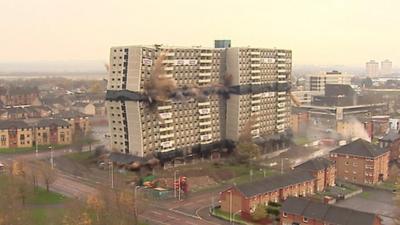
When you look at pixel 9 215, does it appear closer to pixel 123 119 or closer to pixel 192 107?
pixel 123 119

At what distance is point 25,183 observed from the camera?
564 inches

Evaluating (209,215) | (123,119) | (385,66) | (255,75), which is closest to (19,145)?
(123,119)

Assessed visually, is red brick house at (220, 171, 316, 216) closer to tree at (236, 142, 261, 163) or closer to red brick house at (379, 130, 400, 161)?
tree at (236, 142, 261, 163)

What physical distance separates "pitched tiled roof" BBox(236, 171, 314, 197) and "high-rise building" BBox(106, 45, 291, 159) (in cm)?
562

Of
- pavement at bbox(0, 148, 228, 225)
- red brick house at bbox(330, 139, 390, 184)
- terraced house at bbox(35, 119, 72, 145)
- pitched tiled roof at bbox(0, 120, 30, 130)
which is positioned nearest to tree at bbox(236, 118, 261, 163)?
red brick house at bbox(330, 139, 390, 184)

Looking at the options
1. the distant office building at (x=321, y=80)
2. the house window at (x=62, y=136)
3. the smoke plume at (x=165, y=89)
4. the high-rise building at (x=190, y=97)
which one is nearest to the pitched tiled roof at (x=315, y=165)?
the high-rise building at (x=190, y=97)

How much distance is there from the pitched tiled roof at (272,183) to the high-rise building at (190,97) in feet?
18.4

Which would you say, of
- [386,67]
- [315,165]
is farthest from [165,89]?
[386,67]

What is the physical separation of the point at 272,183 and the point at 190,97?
6.75 meters

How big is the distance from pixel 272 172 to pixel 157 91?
572 centimetres

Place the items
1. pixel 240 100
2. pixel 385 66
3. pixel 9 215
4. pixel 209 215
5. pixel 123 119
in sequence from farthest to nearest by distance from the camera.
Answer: pixel 385 66 → pixel 240 100 → pixel 123 119 → pixel 209 215 → pixel 9 215

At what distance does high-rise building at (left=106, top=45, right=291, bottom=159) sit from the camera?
61.4ft

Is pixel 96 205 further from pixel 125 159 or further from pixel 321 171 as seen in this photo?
pixel 321 171

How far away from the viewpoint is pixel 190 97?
20.9 meters
